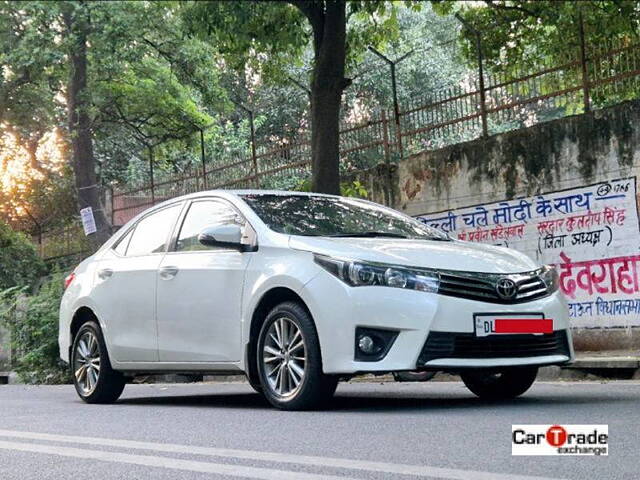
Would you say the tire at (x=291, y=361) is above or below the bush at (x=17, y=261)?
below

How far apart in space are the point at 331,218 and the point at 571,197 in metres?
6.05

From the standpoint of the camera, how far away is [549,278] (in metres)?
8.16

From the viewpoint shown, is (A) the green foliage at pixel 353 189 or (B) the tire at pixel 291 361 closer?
(B) the tire at pixel 291 361

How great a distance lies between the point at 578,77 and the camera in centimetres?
1445

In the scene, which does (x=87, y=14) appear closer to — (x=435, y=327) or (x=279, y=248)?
(x=279, y=248)

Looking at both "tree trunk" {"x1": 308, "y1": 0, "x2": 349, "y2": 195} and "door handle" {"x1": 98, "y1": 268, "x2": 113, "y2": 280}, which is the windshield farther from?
"tree trunk" {"x1": 308, "y1": 0, "x2": 349, "y2": 195}

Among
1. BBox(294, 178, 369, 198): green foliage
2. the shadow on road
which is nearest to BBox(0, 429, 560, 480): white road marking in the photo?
the shadow on road

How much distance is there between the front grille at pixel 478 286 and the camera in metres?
7.52

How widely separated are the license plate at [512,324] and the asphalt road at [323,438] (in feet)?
1.70

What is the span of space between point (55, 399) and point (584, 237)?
258 inches

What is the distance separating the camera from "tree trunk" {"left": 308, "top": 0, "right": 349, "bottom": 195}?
13344 millimetres

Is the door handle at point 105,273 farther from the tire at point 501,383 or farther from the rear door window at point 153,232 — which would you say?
the tire at point 501,383

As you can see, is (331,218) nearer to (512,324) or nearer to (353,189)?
(512,324)

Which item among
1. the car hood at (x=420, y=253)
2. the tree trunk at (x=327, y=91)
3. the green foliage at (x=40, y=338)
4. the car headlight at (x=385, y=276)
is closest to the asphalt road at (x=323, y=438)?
the car headlight at (x=385, y=276)
